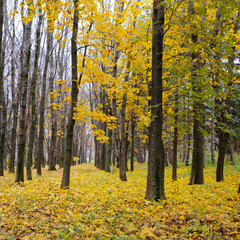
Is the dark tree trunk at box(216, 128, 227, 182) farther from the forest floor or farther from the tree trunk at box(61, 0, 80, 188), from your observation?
the tree trunk at box(61, 0, 80, 188)

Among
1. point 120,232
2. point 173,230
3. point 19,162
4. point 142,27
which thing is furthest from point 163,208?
point 142,27

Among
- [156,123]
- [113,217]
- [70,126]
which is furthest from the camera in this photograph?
[70,126]

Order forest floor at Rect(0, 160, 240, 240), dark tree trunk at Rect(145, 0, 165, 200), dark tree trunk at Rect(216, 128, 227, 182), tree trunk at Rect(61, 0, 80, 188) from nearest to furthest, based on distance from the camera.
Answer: forest floor at Rect(0, 160, 240, 240)
dark tree trunk at Rect(145, 0, 165, 200)
tree trunk at Rect(61, 0, 80, 188)
dark tree trunk at Rect(216, 128, 227, 182)

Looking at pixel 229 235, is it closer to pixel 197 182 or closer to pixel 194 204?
pixel 194 204

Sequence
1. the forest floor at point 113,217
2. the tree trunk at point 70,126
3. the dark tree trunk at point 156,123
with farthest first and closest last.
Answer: the tree trunk at point 70,126
the dark tree trunk at point 156,123
the forest floor at point 113,217

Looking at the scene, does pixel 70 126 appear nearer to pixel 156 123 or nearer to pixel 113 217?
pixel 156 123

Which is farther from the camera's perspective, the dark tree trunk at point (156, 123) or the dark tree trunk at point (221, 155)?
the dark tree trunk at point (221, 155)

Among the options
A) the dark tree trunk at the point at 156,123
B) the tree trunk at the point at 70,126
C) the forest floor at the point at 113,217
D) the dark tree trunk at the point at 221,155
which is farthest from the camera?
the dark tree trunk at the point at 221,155

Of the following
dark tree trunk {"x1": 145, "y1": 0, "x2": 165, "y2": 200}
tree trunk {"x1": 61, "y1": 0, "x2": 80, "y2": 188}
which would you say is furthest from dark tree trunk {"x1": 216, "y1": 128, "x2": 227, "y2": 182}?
tree trunk {"x1": 61, "y1": 0, "x2": 80, "y2": 188}

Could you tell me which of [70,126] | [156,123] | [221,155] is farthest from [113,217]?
[221,155]

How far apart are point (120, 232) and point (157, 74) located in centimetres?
467

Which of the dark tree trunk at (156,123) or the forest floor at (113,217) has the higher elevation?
the dark tree trunk at (156,123)

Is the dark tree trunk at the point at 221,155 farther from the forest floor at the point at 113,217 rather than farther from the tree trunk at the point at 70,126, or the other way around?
the tree trunk at the point at 70,126

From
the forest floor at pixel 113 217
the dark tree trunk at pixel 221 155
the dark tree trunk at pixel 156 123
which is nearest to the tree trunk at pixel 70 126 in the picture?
the forest floor at pixel 113 217
